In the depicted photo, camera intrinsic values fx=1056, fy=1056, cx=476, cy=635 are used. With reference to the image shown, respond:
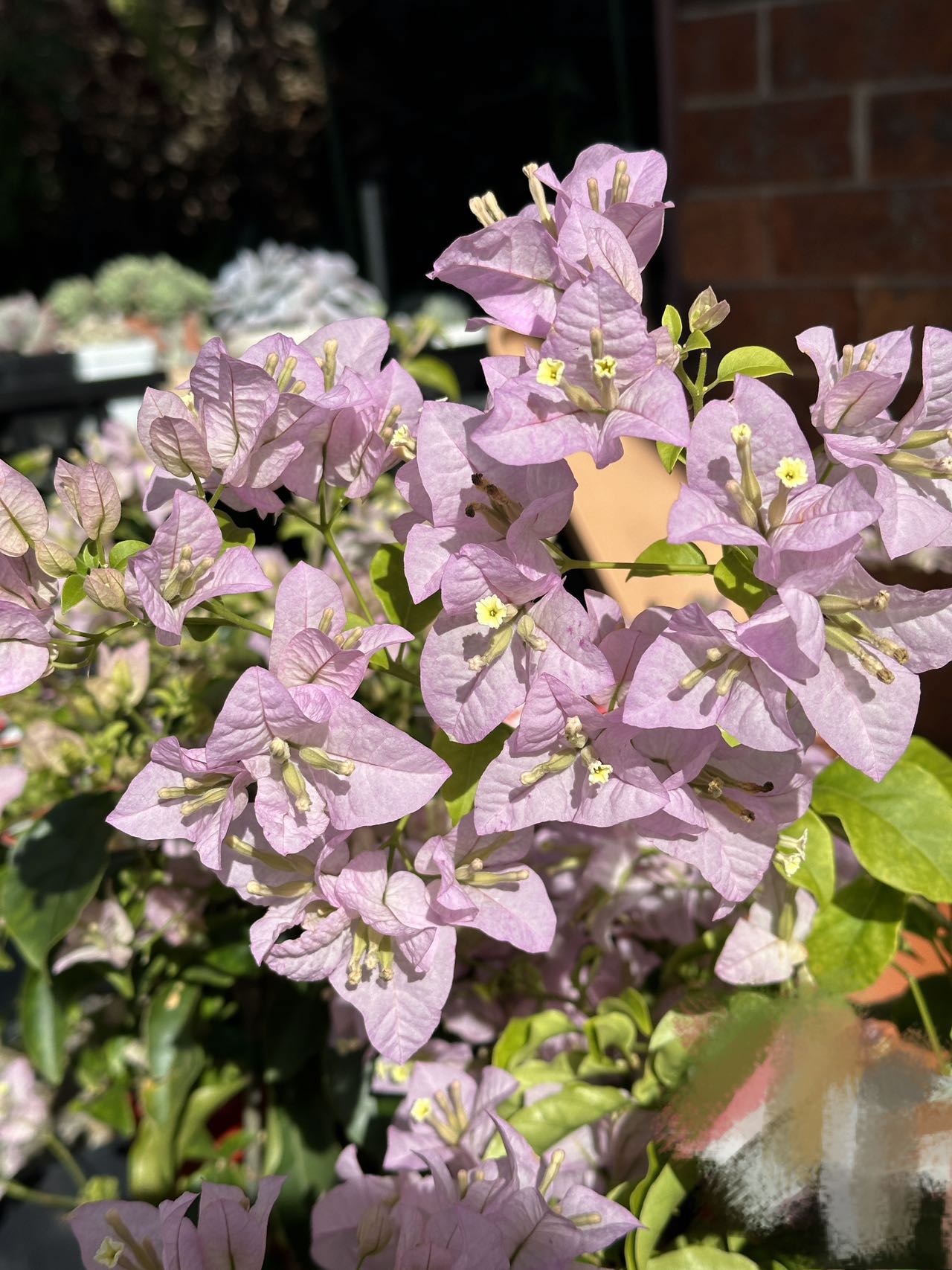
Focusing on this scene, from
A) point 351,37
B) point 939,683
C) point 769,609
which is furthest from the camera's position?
point 351,37

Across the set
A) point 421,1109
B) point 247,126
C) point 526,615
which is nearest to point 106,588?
point 526,615

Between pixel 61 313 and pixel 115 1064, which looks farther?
pixel 61 313

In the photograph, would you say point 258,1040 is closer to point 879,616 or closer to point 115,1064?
point 115,1064

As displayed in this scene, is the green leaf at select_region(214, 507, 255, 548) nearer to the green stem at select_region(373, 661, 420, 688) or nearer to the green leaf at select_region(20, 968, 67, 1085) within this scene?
the green stem at select_region(373, 661, 420, 688)

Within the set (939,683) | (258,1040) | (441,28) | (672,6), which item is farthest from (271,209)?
(258,1040)

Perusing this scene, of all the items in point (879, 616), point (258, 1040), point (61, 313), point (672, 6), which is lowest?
point (258, 1040)

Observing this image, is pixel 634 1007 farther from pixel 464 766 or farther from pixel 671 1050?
pixel 464 766
